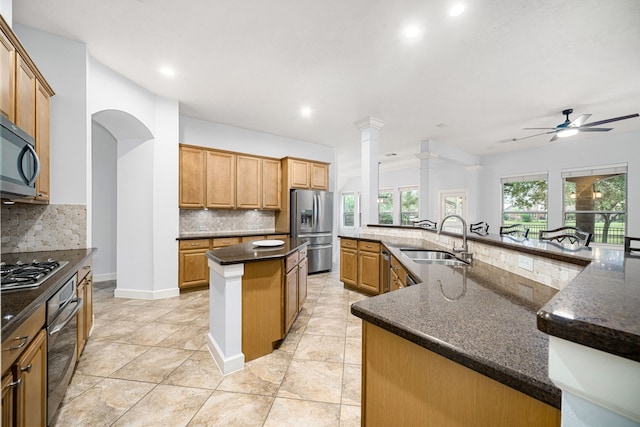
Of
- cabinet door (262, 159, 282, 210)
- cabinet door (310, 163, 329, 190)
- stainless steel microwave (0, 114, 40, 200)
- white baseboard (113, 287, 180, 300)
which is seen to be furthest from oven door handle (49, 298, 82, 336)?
cabinet door (310, 163, 329, 190)

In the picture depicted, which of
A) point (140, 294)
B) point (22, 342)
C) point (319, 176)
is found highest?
point (319, 176)

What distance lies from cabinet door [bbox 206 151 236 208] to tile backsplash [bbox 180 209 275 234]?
12.6 inches

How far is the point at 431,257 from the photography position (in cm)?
243

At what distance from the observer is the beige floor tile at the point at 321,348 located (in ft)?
6.87

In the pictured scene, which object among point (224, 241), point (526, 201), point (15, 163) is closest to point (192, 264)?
point (224, 241)

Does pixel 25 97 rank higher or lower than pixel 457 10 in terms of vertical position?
lower

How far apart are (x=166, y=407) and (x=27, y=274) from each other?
1.11 meters

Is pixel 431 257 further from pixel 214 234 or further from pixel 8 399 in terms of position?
pixel 214 234

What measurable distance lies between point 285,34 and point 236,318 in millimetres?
2536

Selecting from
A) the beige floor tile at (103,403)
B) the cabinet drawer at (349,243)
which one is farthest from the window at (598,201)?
the beige floor tile at (103,403)

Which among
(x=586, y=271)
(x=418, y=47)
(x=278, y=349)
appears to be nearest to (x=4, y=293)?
(x=278, y=349)

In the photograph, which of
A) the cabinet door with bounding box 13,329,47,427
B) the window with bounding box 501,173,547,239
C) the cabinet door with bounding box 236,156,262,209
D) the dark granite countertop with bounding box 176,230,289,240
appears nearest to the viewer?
Result: the cabinet door with bounding box 13,329,47,427

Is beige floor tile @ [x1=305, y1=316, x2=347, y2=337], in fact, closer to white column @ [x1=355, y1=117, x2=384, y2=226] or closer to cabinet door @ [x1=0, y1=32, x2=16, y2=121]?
white column @ [x1=355, y1=117, x2=384, y2=226]

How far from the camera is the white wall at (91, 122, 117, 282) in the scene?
4176mm
